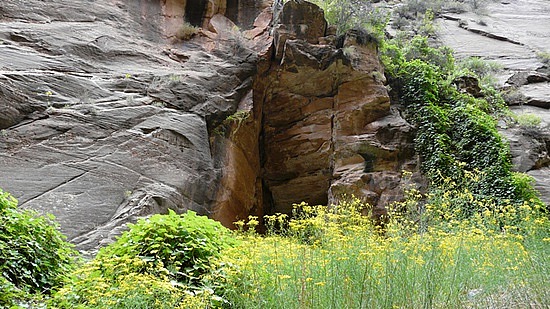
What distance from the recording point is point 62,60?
9422 millimetres

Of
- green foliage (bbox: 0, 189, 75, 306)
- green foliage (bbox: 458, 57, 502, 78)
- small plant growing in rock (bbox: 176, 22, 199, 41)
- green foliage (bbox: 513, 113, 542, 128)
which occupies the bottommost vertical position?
green foliage (bbox: 0, 189, 75, 306)

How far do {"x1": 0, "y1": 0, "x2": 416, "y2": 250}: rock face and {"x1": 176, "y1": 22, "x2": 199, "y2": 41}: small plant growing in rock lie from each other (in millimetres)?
172

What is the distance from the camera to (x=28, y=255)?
5.05 m

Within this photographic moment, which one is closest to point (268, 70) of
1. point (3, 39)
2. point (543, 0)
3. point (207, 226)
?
point (3, 39)

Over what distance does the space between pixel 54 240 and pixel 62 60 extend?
515 centimetres

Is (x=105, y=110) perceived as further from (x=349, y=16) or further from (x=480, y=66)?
(x=480, y=66)

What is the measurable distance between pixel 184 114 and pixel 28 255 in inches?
203

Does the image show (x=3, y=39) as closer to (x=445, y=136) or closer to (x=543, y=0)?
(x=445, y=136)

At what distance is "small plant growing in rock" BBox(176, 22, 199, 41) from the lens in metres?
11.9

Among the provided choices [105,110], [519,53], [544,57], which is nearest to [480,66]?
[544,57]

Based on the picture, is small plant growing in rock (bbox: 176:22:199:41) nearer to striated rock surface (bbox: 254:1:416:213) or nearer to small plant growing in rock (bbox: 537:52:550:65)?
striated rock surface (bbox: 254:1:416:213)

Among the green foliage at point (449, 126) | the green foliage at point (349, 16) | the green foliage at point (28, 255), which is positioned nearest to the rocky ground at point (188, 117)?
the green foliage at point (349, 16)

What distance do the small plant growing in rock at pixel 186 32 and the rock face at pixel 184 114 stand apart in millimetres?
172

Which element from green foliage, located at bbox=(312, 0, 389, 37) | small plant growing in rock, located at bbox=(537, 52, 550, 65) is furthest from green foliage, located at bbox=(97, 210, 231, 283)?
small plant growing in rock, located at bbox=(537, 52, 550, 65)
